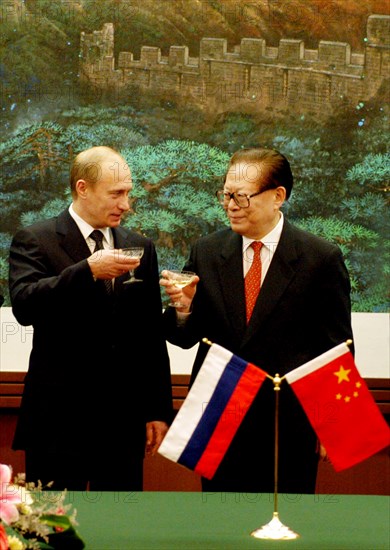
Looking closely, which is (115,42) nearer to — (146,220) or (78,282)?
(146,220)

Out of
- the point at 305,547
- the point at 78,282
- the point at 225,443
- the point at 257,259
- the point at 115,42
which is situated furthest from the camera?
the point at 115,42

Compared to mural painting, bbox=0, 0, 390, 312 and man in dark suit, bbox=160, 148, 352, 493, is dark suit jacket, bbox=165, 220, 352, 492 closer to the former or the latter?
man in dark suit, bbox=160, 148, 352, 493

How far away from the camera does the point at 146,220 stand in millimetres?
5590

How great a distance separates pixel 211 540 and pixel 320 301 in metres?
1.42

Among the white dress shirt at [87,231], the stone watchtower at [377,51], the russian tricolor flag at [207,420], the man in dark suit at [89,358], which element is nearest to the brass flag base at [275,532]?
the russian tricolor flag at [207,420]

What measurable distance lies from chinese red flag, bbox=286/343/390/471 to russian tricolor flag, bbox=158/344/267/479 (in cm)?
14

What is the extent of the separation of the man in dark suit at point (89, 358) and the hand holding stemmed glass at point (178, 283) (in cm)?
24

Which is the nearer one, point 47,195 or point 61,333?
point 61,333

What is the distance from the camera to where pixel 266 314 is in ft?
13.1

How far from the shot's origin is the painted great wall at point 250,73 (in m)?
5.50

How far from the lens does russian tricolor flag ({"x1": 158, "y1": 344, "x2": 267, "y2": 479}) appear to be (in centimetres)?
308

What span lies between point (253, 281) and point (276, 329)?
22 cm

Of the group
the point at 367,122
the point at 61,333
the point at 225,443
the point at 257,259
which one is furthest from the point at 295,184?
the point at 225,443

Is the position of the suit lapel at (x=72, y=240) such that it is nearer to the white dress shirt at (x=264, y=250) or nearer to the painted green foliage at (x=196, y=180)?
the white dress shirt at (x=264, y=250)
